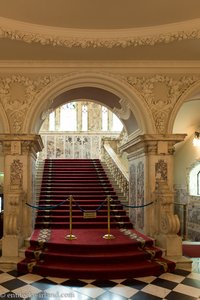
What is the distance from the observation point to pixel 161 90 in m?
8.05

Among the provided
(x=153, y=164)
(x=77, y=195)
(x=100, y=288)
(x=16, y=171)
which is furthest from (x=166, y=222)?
(x=77, y=195)

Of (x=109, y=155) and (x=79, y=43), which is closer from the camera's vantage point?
(x=79, y=43)

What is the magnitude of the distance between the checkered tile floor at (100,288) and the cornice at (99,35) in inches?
184

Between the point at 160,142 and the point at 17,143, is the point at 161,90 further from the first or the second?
the point at 17,143

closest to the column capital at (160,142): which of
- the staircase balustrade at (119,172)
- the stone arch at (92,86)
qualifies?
the stone arch at (92,86)

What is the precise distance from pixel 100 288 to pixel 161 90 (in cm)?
481

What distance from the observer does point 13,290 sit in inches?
212

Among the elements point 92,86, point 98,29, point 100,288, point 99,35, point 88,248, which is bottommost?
point 100,288

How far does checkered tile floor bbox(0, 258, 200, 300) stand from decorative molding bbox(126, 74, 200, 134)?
3.56 m

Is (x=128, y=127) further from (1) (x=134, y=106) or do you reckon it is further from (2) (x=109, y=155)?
(2) (x=109, y=155)

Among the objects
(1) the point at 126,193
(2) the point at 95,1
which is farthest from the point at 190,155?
(2) the point at 95,1

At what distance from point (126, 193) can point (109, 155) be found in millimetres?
3179

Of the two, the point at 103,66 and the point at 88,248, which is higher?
the point at 103,66

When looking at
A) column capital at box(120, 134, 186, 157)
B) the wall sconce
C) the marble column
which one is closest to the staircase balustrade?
the marble column
